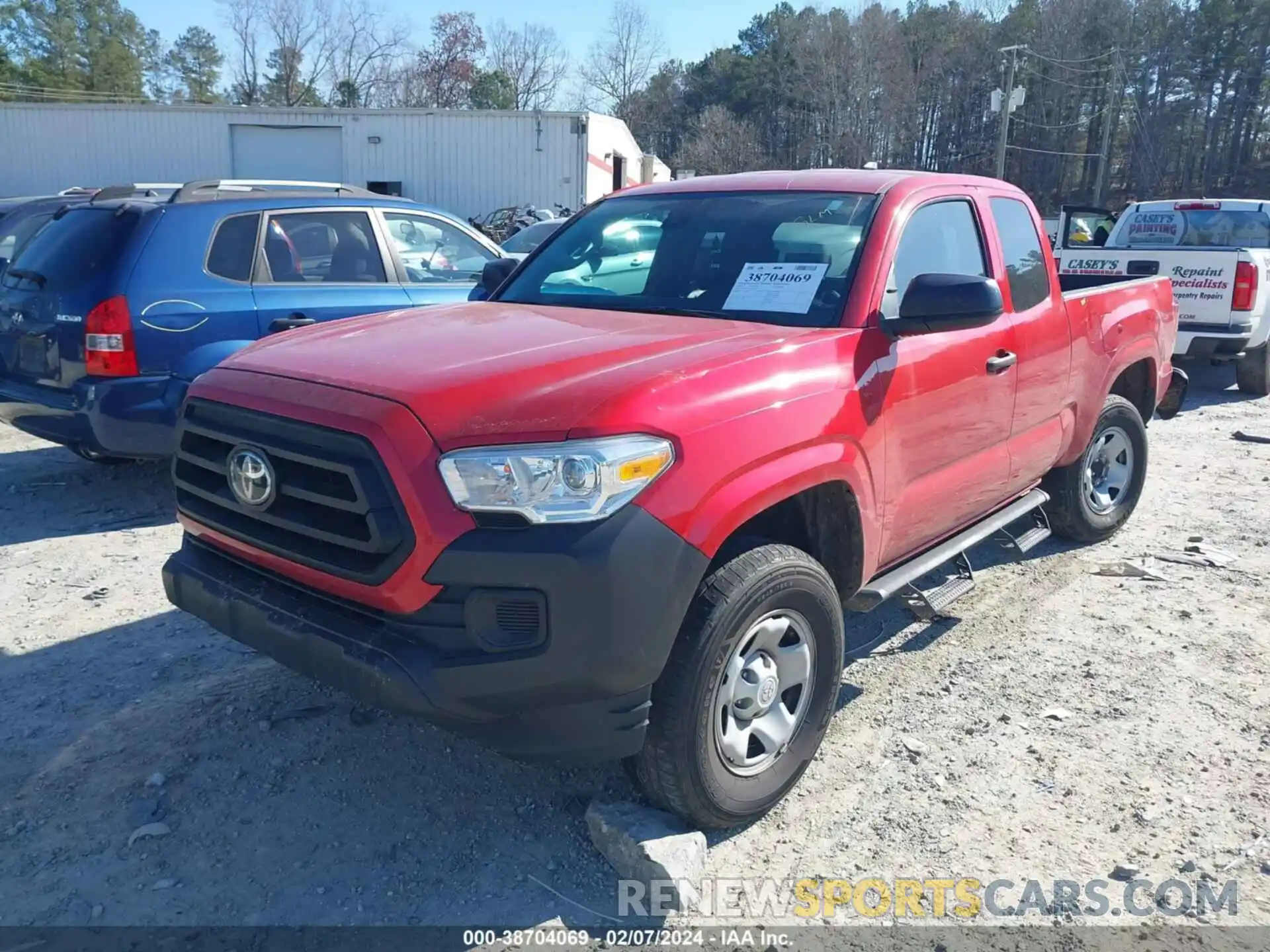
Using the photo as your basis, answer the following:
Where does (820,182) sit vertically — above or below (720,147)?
below

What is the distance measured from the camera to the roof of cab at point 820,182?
12.8ft

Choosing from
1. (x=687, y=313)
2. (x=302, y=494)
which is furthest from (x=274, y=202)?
(x=302, y=494)

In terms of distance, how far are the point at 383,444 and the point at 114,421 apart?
3.72 m

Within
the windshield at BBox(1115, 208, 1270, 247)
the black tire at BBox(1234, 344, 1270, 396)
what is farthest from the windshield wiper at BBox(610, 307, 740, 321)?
the windshield at BBox(1115, 208, 1270, 247)

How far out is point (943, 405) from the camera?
3.68 metres

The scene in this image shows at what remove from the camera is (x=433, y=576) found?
2.47 meters

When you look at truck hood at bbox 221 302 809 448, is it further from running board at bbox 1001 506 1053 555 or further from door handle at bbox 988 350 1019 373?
running board at bbox 1001 506 1053 555

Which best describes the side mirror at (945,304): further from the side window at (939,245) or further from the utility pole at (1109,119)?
the utility pole at (1109,119)

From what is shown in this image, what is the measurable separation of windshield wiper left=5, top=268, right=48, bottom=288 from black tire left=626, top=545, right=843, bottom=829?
15.8 ft

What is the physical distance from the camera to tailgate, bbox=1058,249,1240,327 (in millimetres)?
9266

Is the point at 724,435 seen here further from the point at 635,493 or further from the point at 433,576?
the point at 433,576

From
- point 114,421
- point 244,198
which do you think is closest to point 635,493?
point 114,421

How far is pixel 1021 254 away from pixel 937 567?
157 cm

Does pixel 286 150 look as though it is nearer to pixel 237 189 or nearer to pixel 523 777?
pixel 237 189
